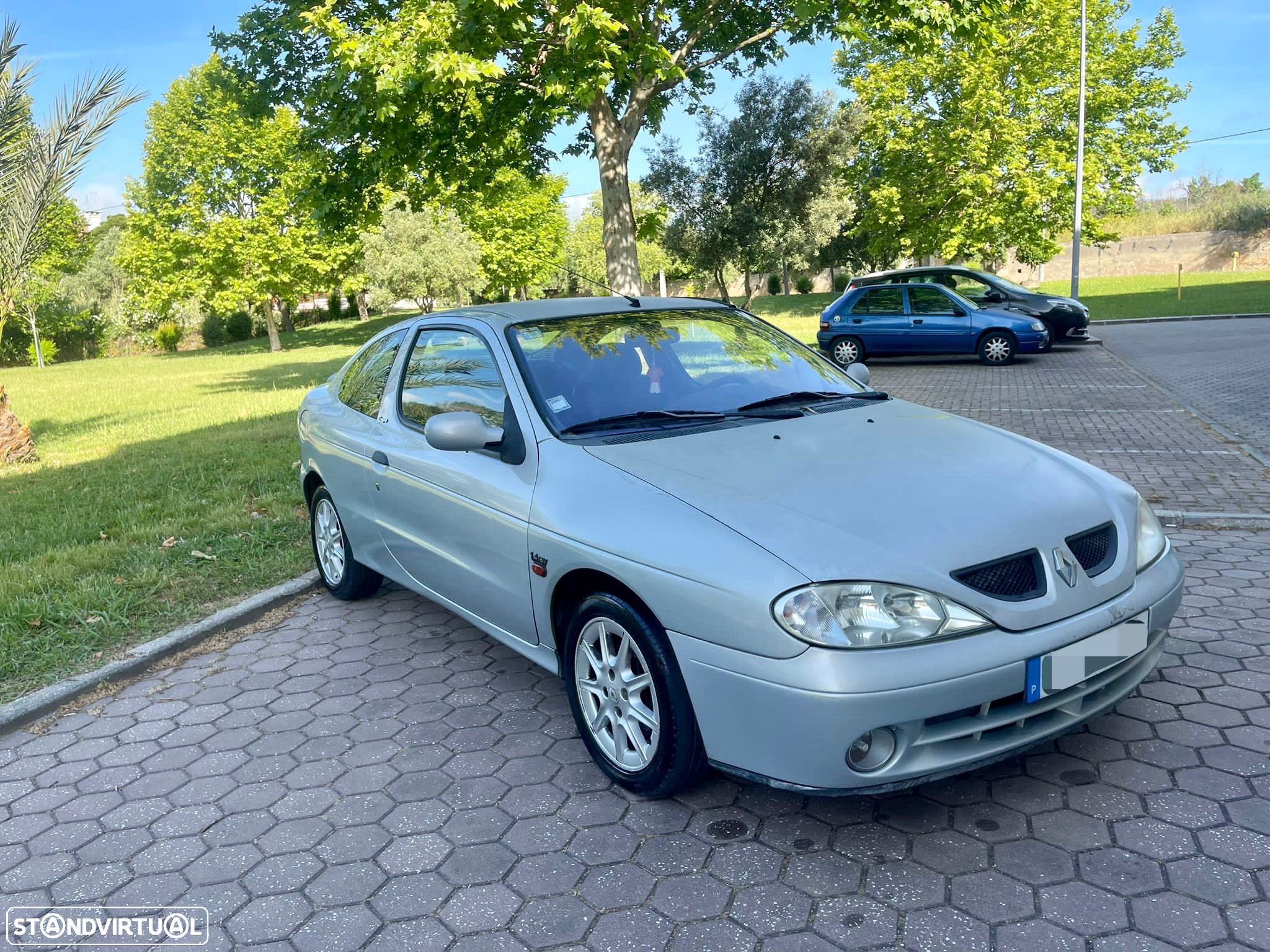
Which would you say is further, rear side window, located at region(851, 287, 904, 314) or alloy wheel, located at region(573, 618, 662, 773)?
rear side window, located at region(851, 287, 904, 314)

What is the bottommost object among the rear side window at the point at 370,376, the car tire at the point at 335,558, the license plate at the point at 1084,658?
the car tire at the point at 335,558

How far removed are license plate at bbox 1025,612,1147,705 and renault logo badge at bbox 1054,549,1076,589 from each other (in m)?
0.17

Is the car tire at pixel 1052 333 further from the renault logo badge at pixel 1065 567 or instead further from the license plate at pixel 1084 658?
the renault logo badge at pixel 1065 567

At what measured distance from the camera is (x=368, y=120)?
43.4 feet

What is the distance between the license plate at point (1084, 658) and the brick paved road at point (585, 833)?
1.55 ft

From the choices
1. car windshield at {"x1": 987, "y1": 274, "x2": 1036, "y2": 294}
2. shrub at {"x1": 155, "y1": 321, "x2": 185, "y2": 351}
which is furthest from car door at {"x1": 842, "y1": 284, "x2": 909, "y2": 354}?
shrub at {"x1": 155, "y1": 321, "x2": 185, "y2": 351}

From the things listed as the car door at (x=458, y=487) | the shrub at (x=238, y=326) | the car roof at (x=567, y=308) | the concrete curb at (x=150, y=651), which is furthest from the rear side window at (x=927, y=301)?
the shrub at (x=238, y=326)

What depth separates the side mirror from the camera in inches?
143

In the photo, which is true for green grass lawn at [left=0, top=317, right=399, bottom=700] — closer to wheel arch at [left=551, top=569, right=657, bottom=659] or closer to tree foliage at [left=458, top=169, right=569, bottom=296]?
wheel arch at [left=551, top=569, right=657, bottom=659]

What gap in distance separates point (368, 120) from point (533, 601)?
38.0 feet

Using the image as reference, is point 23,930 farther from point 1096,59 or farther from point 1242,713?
point 1096,59

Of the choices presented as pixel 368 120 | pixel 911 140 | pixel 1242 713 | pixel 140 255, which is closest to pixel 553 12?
pixel 368 120

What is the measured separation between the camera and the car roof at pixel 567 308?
4324 mm

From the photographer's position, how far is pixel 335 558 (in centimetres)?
555
